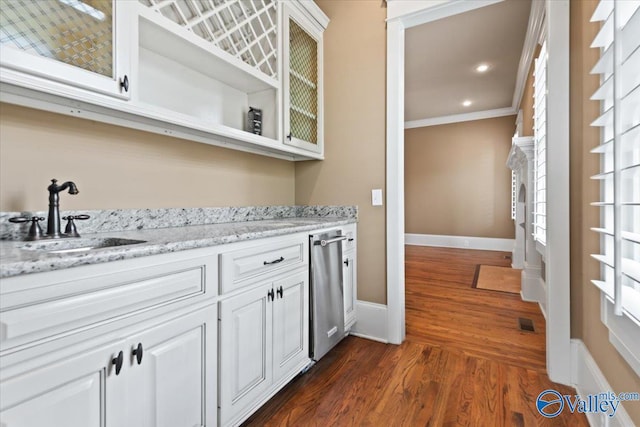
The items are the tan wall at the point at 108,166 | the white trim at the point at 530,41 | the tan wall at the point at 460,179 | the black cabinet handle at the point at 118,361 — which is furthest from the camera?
the tan wall at the point at 460,179

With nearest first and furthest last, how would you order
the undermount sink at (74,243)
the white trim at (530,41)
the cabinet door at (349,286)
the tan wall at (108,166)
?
the undermount sink at (74,243) < the tan wall at (108,166) < the cabinet door at (349,286) < the white trim at (530,41)

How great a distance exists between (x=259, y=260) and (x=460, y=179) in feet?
19.7

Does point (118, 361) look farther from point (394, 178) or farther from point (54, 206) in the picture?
point (394, 178)

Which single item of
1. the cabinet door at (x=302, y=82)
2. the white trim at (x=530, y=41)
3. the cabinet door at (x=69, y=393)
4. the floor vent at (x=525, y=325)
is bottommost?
the floor vent at (x=525, y=325)

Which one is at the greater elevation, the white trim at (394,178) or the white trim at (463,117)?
the white trim at (463,117)

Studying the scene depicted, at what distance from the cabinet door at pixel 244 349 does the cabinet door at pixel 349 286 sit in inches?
32.9

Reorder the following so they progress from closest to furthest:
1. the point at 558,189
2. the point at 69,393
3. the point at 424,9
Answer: the point at 69,393
the point at 558,189
the point at 424,9

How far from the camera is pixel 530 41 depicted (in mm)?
3137

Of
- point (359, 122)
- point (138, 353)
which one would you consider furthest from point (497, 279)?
point (138, 353)

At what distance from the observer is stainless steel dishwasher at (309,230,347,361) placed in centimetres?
175

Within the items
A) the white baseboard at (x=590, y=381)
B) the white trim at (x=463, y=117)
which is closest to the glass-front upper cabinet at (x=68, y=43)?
the white baseboard at (x=590, y=381)

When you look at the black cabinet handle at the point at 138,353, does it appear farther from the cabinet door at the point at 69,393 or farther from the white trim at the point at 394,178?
the white trim at the point at 394,178

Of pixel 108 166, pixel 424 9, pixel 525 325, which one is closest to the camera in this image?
pixel 108 166

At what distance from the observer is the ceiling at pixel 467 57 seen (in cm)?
301
